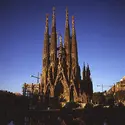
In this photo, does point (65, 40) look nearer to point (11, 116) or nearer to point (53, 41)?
point (53, 41)

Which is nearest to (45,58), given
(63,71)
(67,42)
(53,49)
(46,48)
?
(46,48)

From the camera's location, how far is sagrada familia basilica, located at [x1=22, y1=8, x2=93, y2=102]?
81812mm

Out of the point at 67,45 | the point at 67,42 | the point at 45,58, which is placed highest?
the point at 67,42

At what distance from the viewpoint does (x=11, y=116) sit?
1425 inches

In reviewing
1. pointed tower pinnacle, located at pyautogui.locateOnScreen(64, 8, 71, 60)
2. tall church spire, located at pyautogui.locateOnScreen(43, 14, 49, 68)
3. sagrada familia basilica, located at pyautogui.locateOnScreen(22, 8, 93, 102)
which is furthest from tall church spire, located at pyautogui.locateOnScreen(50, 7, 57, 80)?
pointed tower pinnacle, located at pyautogui.locateOnScreen(64, 8, 71, 60)

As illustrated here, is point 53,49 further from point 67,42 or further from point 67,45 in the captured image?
point 67,42

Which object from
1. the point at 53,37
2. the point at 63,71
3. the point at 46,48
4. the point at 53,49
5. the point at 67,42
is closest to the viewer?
the point at 63,71

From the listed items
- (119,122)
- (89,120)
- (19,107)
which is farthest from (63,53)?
(89,120)

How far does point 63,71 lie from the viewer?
84875mm

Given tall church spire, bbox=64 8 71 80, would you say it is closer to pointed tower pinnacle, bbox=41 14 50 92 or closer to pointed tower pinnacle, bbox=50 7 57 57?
pointed tower pinnacle, bbox=50 7 57 57

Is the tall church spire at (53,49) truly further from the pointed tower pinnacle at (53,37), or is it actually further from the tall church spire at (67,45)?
the tall church spire at (67,45)

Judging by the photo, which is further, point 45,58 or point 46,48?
point 46,48

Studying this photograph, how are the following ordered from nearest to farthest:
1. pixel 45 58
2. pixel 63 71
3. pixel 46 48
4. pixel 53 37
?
pixel 63 71
pixel 45 58
pixel 46 48
pixel 53 37

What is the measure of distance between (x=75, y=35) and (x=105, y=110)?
184ft
